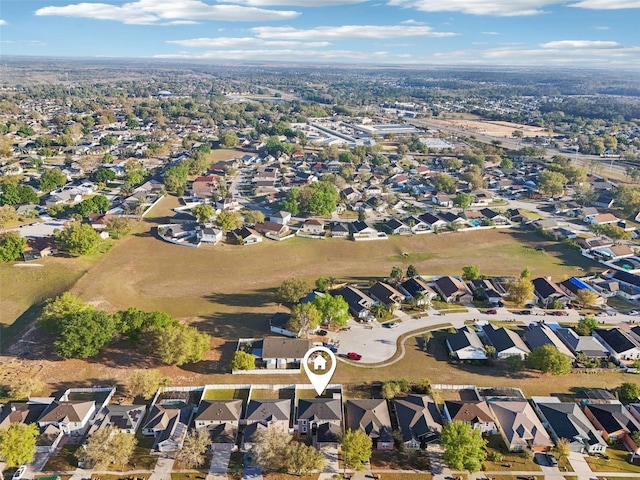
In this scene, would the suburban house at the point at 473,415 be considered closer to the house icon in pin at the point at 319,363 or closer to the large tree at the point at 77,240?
the house icon in pin at the point at 319,363

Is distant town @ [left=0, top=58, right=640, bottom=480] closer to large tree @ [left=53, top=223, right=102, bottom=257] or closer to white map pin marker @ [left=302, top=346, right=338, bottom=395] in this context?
large tree @ [left=53, top=223, right=102, bottom=257]

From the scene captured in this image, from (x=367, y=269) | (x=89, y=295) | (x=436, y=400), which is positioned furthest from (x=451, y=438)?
(x=89, y=295)

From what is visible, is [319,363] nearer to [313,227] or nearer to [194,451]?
[194,451]

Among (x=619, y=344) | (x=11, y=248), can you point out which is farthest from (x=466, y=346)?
(x=11, y=248)

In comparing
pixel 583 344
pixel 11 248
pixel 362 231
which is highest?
pixel 11 248

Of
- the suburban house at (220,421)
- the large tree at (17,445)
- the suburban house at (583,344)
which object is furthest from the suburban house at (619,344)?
the large tree at (17,445)
